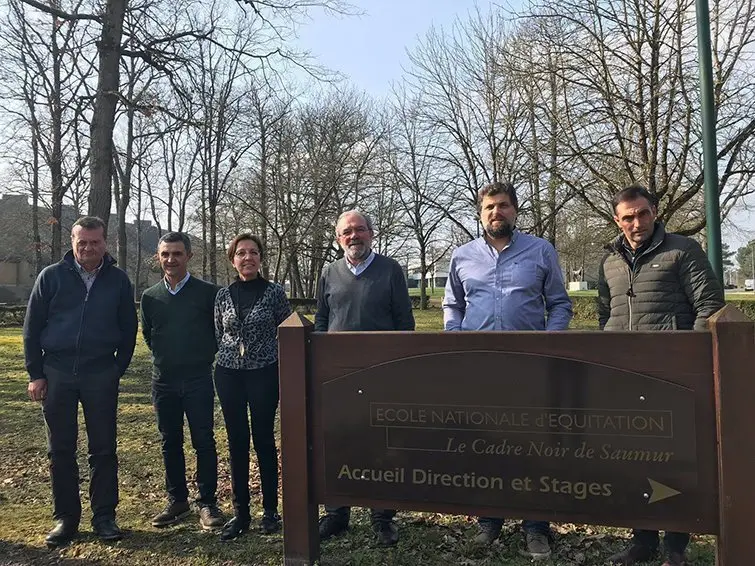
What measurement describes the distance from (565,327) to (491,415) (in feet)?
2.70

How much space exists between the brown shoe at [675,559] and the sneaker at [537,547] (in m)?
0.61

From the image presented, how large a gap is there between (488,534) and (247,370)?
5.83 feet

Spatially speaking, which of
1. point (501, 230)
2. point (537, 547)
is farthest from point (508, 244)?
point (537, 547)

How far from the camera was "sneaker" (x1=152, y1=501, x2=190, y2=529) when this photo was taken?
402cm

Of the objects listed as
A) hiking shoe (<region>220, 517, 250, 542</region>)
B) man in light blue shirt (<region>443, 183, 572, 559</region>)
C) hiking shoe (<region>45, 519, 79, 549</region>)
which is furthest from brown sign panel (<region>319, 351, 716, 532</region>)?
hiking shoe (<region>45, 519, 79, 549</region>)

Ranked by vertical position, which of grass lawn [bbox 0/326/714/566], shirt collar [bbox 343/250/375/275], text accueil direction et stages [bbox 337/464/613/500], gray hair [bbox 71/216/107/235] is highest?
gray hair [bbox 71/216/107/235]

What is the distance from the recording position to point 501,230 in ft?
11.3

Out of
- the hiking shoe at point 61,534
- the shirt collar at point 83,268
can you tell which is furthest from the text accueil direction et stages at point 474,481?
the shirt collar at point 83,268

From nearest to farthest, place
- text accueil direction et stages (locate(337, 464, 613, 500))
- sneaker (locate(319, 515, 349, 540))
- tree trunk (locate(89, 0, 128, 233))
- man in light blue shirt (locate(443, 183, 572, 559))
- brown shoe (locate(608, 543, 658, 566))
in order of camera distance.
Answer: text accueil direction et stages (locate(337, 464, 613, 500))
brown shoe (locate(608, 543, 658, 566))
man in light blue shirt (locate(443, 183, 572, 559))
sneaker (locate(319, 515, 349, 540))
tree trunk (locate(89, 0, 128, 233))

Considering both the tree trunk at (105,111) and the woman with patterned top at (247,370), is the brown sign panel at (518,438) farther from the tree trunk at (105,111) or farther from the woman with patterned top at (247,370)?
the tree trunk at (105,111)

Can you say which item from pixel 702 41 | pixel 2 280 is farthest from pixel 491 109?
pixel 2 280

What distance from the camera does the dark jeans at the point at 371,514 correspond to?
3.75m

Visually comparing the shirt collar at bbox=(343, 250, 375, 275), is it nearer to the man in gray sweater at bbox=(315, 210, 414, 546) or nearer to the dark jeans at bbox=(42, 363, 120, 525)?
the man in gray sweater at bbox=(315, 210, 414, 546)

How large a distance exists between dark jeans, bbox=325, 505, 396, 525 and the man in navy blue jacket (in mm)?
1357
